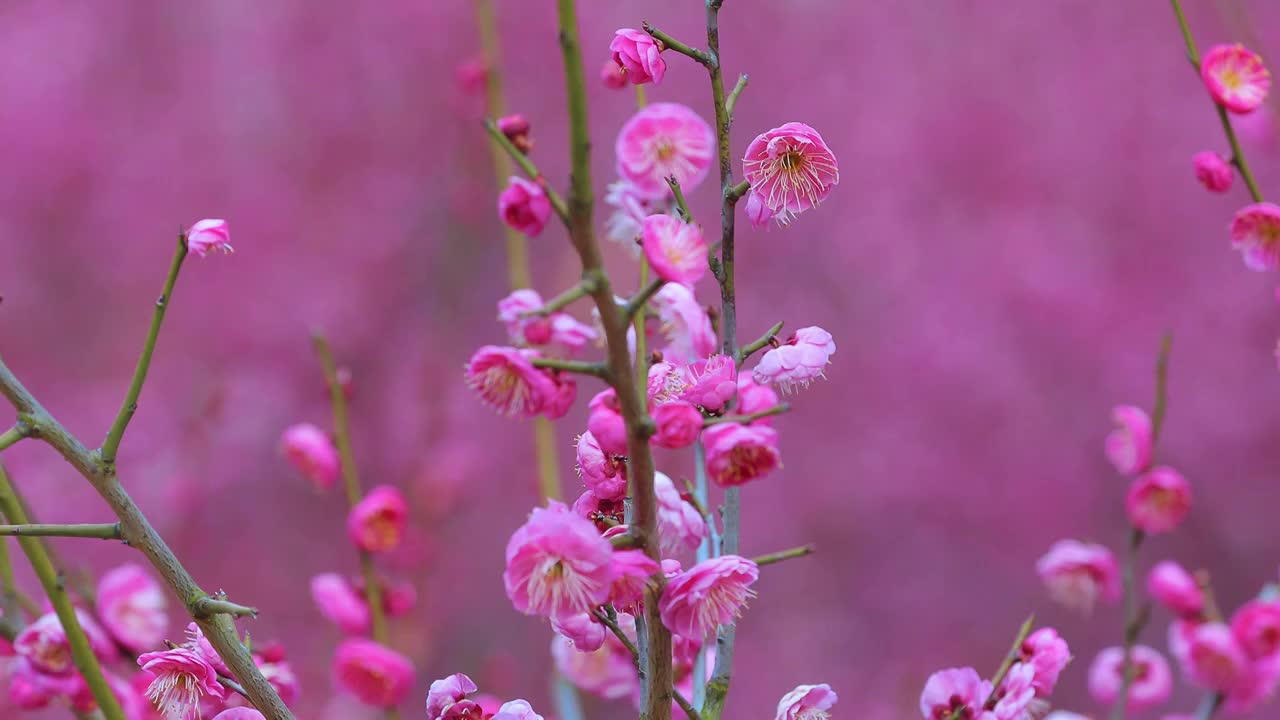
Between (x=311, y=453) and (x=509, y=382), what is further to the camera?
(x=311, y=453)

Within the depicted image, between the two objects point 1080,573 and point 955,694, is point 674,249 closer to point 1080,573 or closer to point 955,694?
point 955,694

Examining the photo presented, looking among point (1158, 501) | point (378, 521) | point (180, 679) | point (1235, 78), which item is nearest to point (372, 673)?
point (378, 521)

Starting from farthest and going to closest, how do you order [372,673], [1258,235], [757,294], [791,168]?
1. [757,294]
2. [372,673]
3. [1258,235]
4. [791,168]

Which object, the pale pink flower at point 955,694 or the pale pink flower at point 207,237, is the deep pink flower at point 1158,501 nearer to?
the pale pink flower at point 955,694

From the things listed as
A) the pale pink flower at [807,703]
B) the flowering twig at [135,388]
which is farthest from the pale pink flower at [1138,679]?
the flowering twig at [135,388]

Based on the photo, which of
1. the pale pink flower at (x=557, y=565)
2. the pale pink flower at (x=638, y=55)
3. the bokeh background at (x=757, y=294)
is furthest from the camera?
the bokeh background at (x=757, y=294)

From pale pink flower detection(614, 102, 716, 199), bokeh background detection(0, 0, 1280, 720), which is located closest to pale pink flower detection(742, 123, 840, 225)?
pale pink flower detection(614, 102, 716, 199)

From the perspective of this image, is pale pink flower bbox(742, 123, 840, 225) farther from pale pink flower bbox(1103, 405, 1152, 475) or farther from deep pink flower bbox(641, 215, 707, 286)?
pale pink flower bbox(1103, 405, 1152, 475)
